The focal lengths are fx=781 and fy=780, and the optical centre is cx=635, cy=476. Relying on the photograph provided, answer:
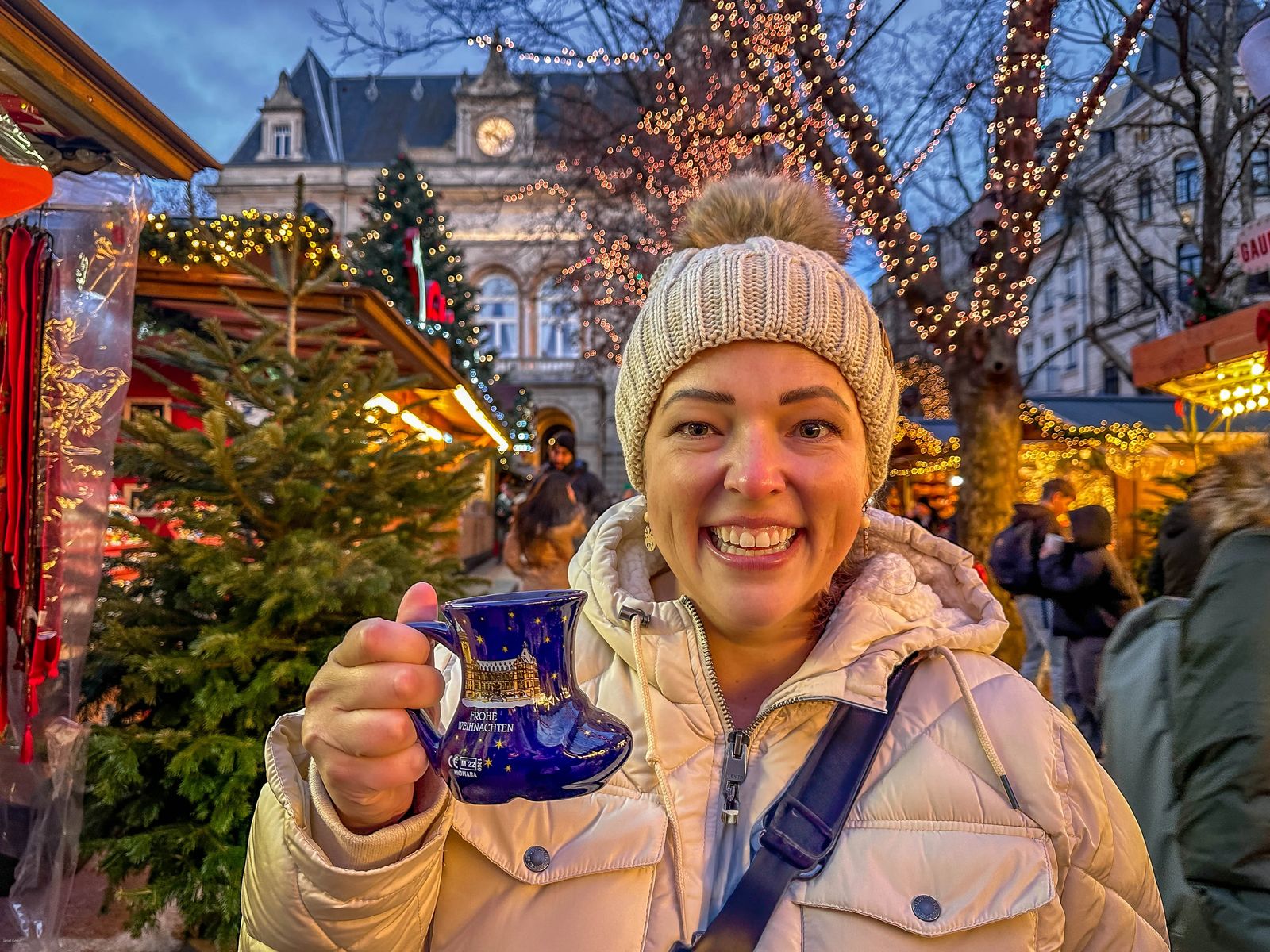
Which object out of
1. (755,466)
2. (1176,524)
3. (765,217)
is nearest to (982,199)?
(1176,524)

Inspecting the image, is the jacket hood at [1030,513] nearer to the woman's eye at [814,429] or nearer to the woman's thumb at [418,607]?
the woman's eye at [814,429]

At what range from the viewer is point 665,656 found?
1.20 m

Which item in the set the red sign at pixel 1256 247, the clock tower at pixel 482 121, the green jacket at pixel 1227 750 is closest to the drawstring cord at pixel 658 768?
the green jacket at pixel 1227 750

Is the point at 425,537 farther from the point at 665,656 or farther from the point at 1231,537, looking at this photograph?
the point at 1231,537

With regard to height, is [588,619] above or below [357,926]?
above

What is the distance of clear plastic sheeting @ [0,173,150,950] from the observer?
→ 2.45 metres

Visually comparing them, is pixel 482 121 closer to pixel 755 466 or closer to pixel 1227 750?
pixel 755 466

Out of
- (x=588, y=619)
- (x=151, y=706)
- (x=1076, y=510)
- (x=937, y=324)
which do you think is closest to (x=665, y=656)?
(x=588, y=619)

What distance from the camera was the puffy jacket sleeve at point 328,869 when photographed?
0.89 metres

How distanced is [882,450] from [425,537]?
2608 millimetres

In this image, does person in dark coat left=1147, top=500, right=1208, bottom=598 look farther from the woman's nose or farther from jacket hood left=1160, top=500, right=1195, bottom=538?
the woman's nose

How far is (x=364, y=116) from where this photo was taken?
3472 centimetres

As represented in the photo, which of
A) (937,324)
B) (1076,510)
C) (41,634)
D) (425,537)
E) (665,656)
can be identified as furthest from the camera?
(937,324)

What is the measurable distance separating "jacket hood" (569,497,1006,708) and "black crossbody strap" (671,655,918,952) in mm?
49
